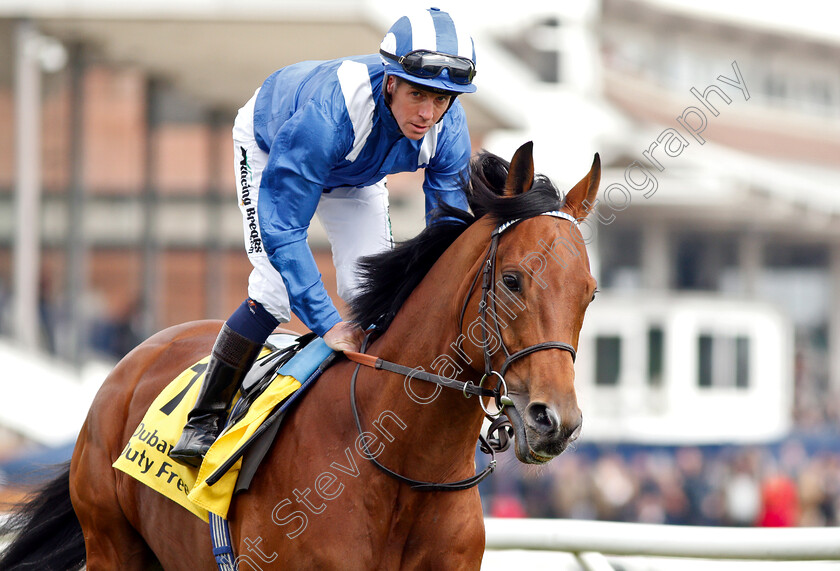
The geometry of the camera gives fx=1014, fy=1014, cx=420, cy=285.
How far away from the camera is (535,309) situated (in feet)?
7.41

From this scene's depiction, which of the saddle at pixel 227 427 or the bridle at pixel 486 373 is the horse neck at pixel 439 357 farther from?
the saddle at pixel 227 427

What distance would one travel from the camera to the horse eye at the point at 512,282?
7.57 feet

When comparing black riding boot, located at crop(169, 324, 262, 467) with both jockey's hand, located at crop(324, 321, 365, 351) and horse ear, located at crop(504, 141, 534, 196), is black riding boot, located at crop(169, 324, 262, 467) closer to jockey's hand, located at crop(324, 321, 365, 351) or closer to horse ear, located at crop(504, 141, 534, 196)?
jockey's hand, located at crop(324, 321, 365, 351)

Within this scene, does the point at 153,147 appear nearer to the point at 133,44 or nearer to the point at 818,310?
the point at 133,44

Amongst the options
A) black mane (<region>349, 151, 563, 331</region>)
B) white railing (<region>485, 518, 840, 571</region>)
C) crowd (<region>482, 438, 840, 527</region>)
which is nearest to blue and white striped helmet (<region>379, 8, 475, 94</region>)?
black mane (<region>349, 151, 563, 331</region>)

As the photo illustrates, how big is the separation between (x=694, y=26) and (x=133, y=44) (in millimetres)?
17440

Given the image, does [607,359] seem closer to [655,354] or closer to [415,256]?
[655,354]

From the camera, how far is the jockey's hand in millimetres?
2699

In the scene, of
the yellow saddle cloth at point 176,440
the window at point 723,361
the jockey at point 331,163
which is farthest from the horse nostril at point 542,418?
the window at point 723,361

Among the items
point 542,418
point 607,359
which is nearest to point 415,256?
point 542,418

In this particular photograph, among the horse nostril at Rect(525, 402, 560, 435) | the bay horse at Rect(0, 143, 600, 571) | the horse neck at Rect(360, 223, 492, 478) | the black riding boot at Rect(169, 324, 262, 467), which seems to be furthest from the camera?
the black riding boot at Rect(169, 324, 262, 467)

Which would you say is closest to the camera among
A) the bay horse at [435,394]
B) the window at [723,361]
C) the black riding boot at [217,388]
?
the bay horse at [435,394]

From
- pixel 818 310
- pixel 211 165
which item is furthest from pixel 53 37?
pixel 818 310

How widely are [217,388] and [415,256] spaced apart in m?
0.76
